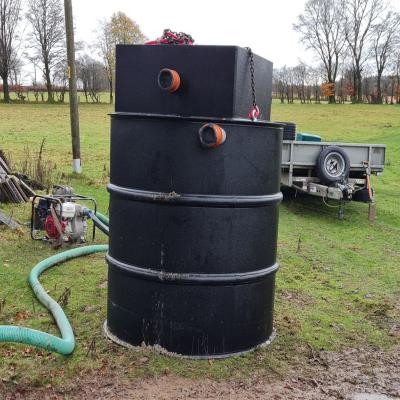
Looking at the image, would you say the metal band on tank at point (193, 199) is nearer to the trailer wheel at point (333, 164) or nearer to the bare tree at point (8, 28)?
the trailer wheel at point (333, 164)

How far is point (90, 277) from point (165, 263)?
7.88 feet

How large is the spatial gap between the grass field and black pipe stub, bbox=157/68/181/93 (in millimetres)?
1901

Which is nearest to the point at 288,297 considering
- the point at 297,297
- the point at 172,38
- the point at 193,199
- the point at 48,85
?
the point at 297,297

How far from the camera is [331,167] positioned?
10.8 meters

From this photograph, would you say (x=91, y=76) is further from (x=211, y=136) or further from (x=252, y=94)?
(x=211, y=136)

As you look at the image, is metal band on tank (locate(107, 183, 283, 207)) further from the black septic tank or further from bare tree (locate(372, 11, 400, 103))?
bare tree (locate(372, 11, 400, 103))

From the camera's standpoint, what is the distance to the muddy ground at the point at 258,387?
3.60 metres

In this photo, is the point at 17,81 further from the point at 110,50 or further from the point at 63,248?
the point at 63,248

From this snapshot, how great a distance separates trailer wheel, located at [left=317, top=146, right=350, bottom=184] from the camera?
10.7 meters

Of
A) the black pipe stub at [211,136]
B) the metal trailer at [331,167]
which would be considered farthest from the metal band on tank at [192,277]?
the metal trailer at [331,167]

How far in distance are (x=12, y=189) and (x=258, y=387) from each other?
6861 millimetres

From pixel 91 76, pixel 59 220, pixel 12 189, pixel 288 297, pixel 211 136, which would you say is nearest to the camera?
pixel 211 136

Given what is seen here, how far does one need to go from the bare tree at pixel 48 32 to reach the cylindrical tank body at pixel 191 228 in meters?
53.1

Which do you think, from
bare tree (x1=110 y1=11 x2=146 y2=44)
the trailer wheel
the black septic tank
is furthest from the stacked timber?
bare tree (x1=110 y1=11 x2=146 y2=44)
